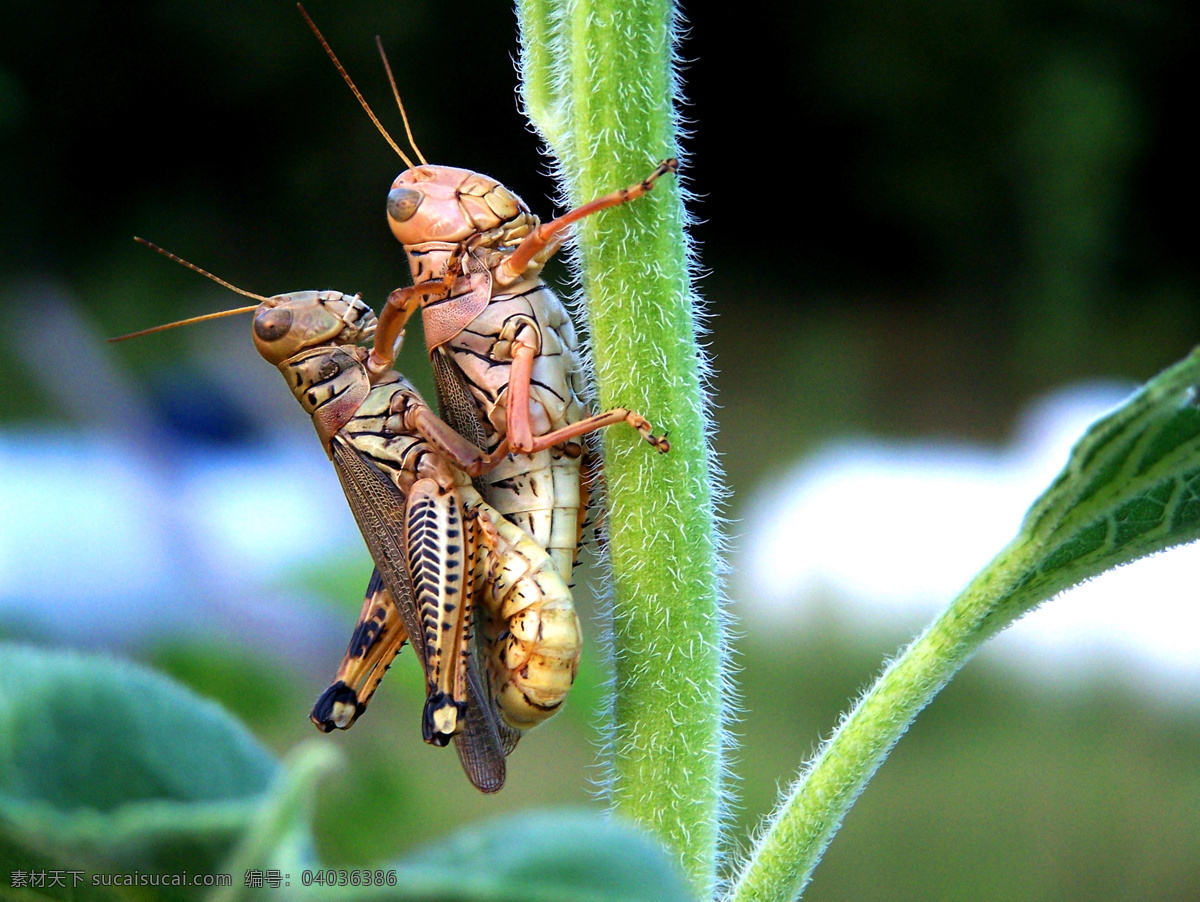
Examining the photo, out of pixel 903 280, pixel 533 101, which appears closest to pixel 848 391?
pixel 903 280

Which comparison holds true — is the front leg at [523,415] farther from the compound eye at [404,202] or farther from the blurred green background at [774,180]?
Result: the blurred green background at [774,180]

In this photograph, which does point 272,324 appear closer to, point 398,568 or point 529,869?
point 398,568

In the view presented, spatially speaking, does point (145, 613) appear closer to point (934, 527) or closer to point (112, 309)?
point (934, 527)

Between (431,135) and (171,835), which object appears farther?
(431,135)

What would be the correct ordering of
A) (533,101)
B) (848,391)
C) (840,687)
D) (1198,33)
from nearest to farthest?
(533,101) → (840,687) → (848,391) → (1198,33)

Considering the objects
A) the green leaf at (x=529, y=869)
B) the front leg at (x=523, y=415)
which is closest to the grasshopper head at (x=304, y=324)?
the front leg at (x=523, y=415)

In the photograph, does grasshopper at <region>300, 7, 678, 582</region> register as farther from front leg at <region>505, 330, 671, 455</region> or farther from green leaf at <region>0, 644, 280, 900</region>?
green leaf at <region>0, 644, 280, 900</region>
